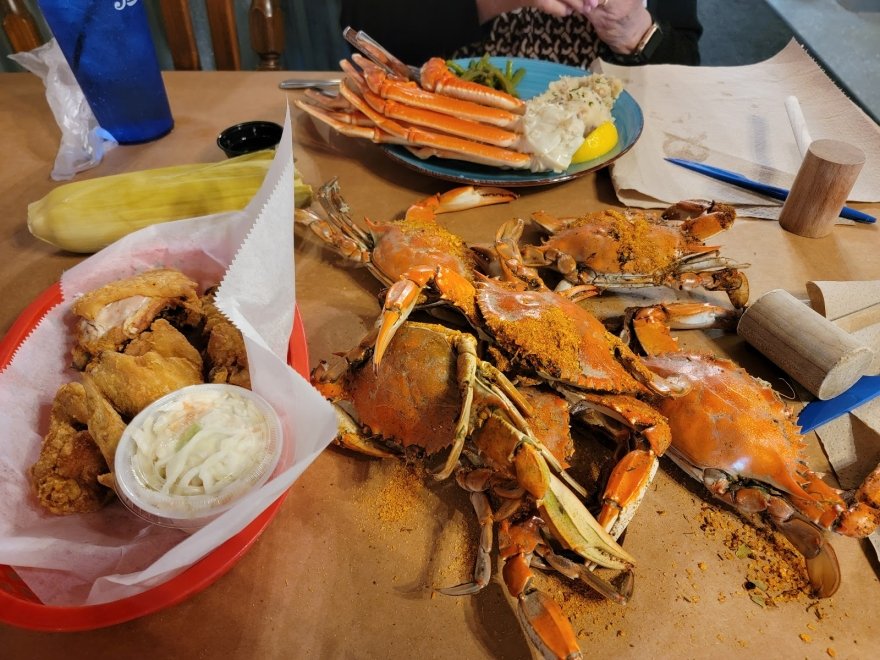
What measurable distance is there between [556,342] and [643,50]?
7.34ft

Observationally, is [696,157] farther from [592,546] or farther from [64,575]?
[64,575]

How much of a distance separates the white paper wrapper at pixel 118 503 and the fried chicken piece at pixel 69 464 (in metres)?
0.04

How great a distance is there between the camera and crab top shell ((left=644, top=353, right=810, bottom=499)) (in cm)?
113

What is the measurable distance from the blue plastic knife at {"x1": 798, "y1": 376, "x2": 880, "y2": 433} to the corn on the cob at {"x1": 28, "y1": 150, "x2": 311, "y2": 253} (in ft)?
5.26

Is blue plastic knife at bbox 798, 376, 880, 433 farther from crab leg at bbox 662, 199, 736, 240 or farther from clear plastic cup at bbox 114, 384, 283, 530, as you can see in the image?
clear plastic cup at bbox 114, 384, 283, 530

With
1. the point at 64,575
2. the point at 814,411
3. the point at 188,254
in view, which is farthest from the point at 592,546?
the point at 188,254

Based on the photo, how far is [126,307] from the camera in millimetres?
1231

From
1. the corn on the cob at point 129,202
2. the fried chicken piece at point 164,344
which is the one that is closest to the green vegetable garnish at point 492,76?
the corn on the cob at point 129,202

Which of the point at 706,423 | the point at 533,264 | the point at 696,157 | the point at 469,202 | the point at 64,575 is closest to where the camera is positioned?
the point at 64,575

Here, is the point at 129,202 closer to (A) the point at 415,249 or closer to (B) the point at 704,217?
(A) the point at 415,249

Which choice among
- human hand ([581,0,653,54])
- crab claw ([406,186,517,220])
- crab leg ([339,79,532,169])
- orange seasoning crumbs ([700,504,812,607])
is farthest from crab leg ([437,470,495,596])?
human hand ([581,0,653,54])

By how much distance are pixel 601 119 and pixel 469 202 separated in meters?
0.56

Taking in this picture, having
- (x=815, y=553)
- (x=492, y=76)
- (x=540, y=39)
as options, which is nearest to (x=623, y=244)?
(x=815, y=553)

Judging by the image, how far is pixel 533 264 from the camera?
1.66m
